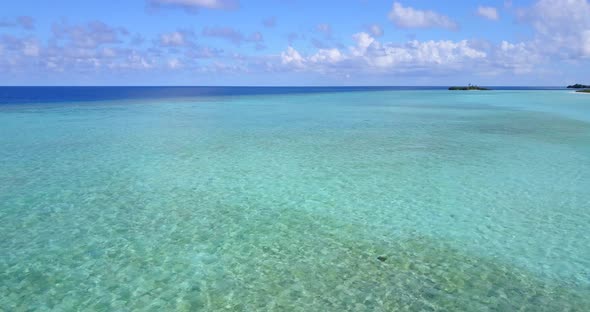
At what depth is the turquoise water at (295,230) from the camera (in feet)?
22.9

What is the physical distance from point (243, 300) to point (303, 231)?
10.1 feet

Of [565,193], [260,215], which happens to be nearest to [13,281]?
[260,215]

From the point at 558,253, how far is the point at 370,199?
4.71 m

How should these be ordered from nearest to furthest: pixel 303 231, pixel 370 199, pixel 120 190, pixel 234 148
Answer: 1. pixel 303 231
2. pixel 370 199
3. pixel 120 190
4. pixel 234 148

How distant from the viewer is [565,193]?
12.7m

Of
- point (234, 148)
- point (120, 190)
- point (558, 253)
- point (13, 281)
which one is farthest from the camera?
point (234, 148)

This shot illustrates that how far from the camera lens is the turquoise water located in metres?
6.99

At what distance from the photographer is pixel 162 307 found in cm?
666

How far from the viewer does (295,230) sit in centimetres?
977

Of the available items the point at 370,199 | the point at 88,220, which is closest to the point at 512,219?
the point at 370,199

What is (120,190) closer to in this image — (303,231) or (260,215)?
(260,215)

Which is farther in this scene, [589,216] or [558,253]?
Result: [589,216]

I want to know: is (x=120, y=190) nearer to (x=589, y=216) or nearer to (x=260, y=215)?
(x=260, y=215)

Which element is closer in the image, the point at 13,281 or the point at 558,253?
the point at 13,281
